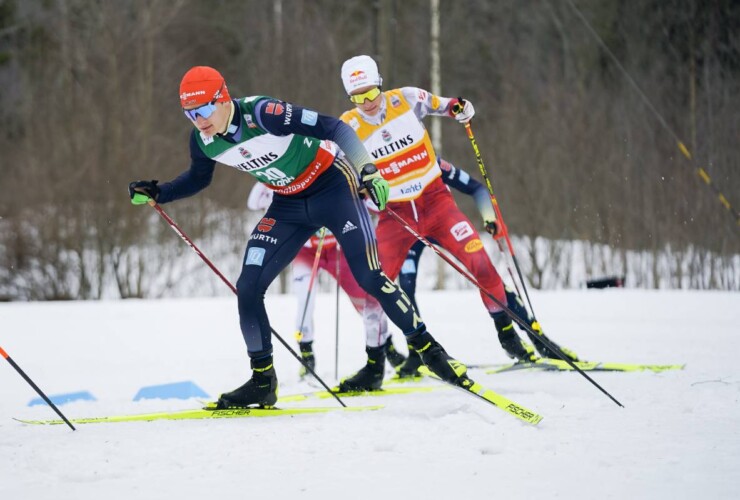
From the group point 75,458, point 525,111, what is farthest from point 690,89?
point 75,458

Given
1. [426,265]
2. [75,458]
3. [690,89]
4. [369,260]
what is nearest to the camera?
[75,458]

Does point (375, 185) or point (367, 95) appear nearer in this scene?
point (375, 185)

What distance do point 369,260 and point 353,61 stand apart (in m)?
1.53

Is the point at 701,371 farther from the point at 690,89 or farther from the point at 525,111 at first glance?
the point at 525,111

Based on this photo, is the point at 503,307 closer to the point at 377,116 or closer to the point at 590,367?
the point at 590,367

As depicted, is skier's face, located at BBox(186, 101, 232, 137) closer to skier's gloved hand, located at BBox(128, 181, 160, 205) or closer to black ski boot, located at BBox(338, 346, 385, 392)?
skier's gloved hand, located at BBox(128, 181, 160, 205)

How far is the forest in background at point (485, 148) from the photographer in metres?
11.4

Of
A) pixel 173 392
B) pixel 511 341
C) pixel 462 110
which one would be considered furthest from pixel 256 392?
pixel 462 110

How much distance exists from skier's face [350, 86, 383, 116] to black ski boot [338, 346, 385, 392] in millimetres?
1578

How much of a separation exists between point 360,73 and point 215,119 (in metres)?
1.33

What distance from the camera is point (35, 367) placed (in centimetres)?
754

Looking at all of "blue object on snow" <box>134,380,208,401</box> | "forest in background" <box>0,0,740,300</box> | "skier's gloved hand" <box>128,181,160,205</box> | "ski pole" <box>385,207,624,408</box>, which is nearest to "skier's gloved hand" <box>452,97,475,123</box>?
"ski pole" <box>385,207,624,408</box>

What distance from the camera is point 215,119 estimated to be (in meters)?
4.15

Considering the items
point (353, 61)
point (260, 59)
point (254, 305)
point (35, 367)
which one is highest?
point (260, 59)
